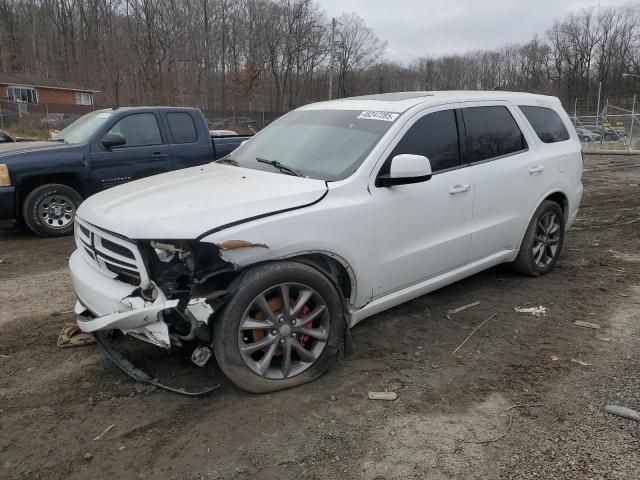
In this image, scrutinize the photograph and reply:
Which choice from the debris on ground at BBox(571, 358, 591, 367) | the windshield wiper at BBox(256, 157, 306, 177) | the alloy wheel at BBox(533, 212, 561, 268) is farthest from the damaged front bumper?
the alloy wheel at BBox(533, 212, 561, 268)

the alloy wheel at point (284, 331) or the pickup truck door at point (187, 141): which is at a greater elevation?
the pickup truck door at point (187, 141)

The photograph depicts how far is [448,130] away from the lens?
4.17 m

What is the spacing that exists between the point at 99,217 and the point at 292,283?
1.27 metres

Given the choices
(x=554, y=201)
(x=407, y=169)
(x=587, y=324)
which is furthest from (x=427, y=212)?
(x=554, y=201)

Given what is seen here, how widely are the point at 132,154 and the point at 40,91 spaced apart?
5024cm

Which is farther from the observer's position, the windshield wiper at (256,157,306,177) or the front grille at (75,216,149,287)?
the windshield wiper at (256,157,306,177)

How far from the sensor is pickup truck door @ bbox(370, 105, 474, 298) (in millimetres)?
3607

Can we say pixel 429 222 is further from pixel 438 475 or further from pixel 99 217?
pixel 99 217

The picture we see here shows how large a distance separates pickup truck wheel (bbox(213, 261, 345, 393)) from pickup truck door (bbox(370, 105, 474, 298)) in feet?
1.81

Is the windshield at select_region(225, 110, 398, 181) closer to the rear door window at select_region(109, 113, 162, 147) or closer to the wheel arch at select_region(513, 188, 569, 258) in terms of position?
the wheel arch at select_region(513, 188, 569, 258)

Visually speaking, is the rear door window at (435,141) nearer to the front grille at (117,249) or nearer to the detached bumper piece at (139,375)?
the front grille at (117,249)

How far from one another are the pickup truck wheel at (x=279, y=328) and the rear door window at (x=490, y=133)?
193 centimetres

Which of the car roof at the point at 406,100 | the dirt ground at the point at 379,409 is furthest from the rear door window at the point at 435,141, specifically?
the dirt ground at the point at 379,409

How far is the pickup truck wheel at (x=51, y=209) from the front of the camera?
7.04 meters
